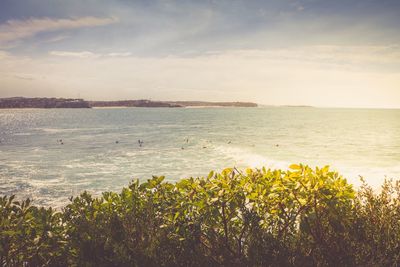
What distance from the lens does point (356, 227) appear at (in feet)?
15.3

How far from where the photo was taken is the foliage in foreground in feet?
12.7

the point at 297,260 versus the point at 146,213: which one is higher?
the point at 146,213

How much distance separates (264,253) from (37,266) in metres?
3.18

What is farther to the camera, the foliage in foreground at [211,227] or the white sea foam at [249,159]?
the white sea foam at [249,159]

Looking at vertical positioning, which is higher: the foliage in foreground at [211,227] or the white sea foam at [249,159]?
the foliage in foreground at [211,227]

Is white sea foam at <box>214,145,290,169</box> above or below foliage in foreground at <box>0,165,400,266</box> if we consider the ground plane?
below

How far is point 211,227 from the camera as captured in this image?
4238 mm

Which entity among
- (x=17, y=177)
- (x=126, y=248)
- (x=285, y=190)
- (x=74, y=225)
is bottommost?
(x=17, y=177)

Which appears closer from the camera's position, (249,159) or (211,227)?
(211,227)

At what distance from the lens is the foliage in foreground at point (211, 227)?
12.7ft

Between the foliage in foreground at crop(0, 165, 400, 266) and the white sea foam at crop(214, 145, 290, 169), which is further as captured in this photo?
the white sea foam at crop(214, 145, 290, 169)

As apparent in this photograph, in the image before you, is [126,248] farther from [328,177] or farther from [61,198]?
[61,198]

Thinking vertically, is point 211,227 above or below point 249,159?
above

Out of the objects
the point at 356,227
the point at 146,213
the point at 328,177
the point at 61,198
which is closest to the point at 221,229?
the point at 146,213
